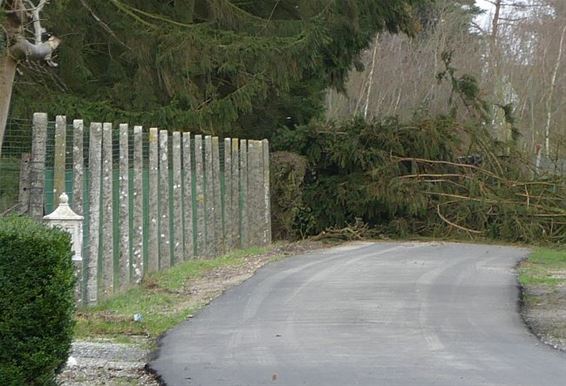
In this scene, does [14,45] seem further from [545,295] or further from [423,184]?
[423,184]

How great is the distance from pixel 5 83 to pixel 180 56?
5.46 metres

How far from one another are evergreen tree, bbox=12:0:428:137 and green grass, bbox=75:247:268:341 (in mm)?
5559

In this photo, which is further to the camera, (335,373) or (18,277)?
(335,373)

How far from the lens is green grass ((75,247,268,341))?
11.2 metres

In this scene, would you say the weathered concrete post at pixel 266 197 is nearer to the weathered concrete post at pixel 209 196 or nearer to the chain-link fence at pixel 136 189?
the chain-link fence at pixel 136 189

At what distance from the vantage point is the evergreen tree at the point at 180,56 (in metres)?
21.0

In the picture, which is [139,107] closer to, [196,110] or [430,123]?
[196,110]

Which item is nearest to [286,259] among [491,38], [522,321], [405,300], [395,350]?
[405,300]

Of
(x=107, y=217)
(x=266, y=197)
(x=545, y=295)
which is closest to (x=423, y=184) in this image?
(x=266, y=197)

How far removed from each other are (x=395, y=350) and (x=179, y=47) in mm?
12376

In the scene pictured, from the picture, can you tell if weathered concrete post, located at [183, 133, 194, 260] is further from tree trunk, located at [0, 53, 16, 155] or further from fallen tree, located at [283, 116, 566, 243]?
fallen tree, located at [283, 116, 566, 243]

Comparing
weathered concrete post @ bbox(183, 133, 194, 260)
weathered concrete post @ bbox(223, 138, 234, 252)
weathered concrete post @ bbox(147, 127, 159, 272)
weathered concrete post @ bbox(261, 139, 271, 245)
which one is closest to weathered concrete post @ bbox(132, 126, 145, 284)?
weathered concrete post @ bbox(147, 127, 159, 272)

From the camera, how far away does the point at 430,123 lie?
84.7ft

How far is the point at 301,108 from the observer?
2847cm
